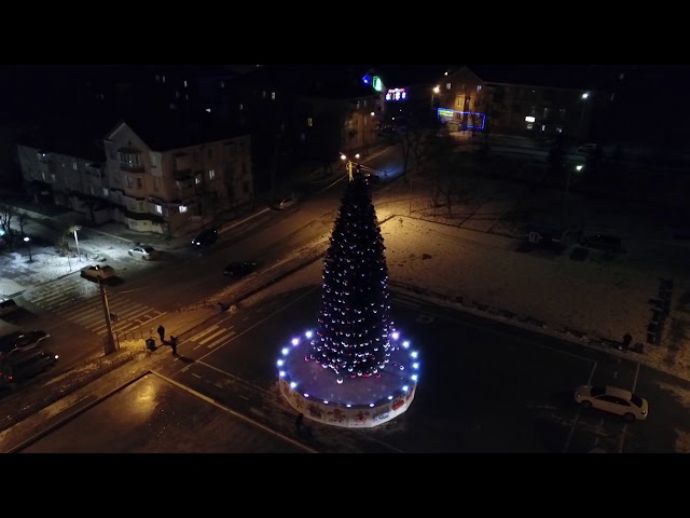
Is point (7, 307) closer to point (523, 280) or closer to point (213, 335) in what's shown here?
point (213, 335)

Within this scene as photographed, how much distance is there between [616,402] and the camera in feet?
90.6

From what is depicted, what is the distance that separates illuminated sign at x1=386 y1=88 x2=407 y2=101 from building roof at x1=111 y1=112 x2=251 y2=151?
31.9 m

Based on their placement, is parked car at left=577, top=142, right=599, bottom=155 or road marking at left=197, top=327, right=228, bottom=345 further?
parked car at left=577, top=142, right=599, bottom=155

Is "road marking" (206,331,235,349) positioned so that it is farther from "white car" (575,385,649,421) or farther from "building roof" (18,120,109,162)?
"building roof" (18,120,109,162)

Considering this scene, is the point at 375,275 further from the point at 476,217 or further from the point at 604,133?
the point at 604,133

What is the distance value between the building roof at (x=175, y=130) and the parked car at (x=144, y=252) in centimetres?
972

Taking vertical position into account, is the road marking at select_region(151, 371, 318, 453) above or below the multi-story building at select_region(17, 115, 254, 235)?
below

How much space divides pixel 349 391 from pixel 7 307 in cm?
2683

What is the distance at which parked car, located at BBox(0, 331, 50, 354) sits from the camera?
33.2m

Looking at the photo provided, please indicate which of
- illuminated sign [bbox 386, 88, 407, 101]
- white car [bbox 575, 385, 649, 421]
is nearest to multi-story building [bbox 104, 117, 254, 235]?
illuminated sign [bbox 386, 88, 407, 101]

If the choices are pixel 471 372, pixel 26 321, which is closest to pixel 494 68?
pixel 471 372

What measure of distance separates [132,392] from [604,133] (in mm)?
79147

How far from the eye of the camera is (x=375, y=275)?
86.2ft

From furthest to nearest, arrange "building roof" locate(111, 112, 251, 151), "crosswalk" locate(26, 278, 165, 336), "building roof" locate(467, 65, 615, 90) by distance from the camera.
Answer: "building roof" locate(467, 65, 615, 90) < "building roof" locate(111, 112, 251, 151) < "crosswalk" locate(26, 278, 165, 336)
